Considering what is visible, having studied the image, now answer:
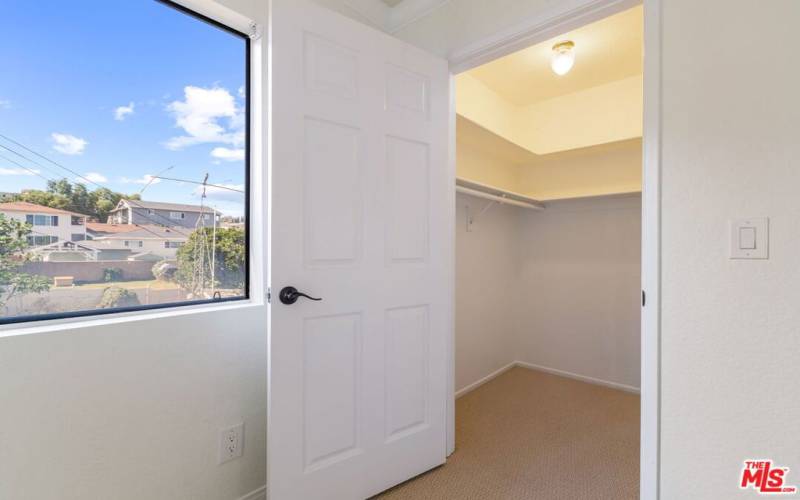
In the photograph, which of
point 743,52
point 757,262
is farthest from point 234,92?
point 757,262

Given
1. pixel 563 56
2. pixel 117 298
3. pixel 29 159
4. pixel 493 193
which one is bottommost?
pixel 117 298

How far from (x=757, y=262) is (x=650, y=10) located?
92 cm

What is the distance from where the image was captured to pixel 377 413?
5.40ft

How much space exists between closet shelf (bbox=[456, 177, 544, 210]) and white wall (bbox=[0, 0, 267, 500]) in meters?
1.37

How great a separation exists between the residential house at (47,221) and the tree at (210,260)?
0.33 metres

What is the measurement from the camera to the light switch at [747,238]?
1.12 meters

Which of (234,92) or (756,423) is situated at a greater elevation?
(234,92)

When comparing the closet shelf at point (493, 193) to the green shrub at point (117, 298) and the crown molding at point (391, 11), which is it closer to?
the crown molding at point (391, 11)

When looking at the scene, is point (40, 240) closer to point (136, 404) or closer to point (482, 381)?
point (136, 404)

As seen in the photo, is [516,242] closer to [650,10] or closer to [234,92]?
[650,10]

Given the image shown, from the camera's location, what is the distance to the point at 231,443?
1512 millimetres

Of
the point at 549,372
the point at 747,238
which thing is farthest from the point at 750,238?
the point at 549,372

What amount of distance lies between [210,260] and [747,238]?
194 cm

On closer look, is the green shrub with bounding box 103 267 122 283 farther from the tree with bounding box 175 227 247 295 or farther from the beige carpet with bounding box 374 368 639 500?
the beige carpet with bounding box 374 368 639 500
